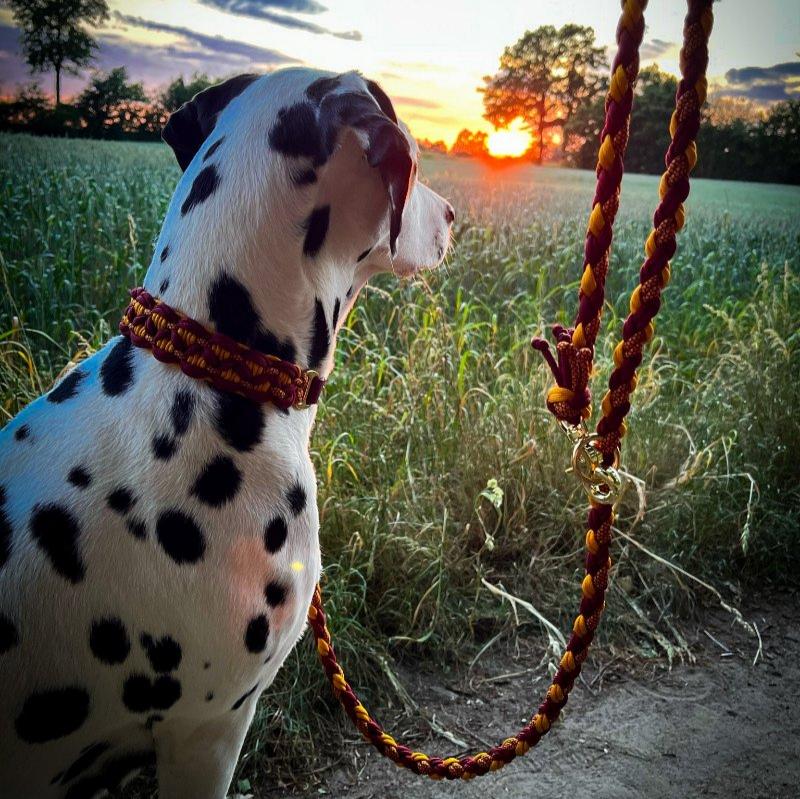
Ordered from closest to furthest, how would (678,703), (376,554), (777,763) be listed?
1. (777,763)
2. (678,703)
3. (376,554)

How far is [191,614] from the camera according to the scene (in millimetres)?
1110

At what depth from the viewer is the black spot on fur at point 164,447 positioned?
3.66ft

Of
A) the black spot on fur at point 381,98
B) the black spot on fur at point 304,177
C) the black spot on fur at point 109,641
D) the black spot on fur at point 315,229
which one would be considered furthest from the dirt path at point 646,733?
the black spot on fur at point 381,98

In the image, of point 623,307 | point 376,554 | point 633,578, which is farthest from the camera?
point 623,307

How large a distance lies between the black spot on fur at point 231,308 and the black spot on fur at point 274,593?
0.38m

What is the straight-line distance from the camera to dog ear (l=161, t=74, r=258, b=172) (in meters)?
1.33

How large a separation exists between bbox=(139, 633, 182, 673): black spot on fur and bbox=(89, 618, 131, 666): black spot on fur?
0.09 feet

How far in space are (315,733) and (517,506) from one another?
3.71 feet

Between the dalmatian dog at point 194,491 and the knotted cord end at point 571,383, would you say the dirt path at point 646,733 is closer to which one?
the dalmatian dog at point 194,491

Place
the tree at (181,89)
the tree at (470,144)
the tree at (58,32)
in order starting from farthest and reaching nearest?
the tree at (470,144) < the tree at (181,89) < the tree at (58,32)

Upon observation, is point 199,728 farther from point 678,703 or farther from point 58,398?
point 678,703

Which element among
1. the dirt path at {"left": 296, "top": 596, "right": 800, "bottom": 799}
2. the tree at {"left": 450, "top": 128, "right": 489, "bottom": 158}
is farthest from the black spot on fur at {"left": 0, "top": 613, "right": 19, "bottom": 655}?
the tree at {"left": 450, "top": 128, "right": 489, "bottom": 158}

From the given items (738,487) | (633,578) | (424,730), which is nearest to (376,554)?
(424,730)

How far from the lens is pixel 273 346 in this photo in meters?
1.20
